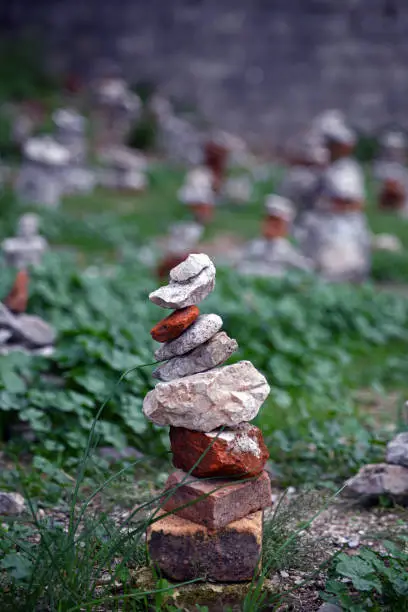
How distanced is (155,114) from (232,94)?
7.16 feet

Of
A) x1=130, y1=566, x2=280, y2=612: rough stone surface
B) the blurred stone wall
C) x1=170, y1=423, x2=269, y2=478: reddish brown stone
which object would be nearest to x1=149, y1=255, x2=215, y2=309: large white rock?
x1=170, y1=423, x2=269, y2=478: reddish brown stone

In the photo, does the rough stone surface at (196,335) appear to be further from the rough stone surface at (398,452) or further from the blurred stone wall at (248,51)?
the blurred stone wall at (248,51)

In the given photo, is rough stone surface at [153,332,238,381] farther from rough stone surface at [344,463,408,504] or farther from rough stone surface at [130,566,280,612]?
rough stone surface at [344,463,408,504]

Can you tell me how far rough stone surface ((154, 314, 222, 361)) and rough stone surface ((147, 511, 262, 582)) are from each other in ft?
2.08

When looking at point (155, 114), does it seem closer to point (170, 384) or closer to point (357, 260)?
point (357, 260)

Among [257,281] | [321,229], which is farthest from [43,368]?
[321,229]

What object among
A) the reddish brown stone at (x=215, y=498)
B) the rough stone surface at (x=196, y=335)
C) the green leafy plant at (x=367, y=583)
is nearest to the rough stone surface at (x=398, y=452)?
the green leafy plant at (x=367, y=583)

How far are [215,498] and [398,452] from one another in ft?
4.19

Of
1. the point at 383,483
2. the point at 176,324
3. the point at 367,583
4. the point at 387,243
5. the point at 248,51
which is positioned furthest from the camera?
the point at 248,51

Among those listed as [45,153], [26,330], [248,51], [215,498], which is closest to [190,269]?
[215,498]

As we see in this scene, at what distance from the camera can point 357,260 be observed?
29.5 feet

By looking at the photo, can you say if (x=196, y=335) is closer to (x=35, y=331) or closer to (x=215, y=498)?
(x=215, y=498)

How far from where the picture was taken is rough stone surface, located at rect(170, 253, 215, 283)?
317 centimetres

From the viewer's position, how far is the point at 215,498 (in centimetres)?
300
